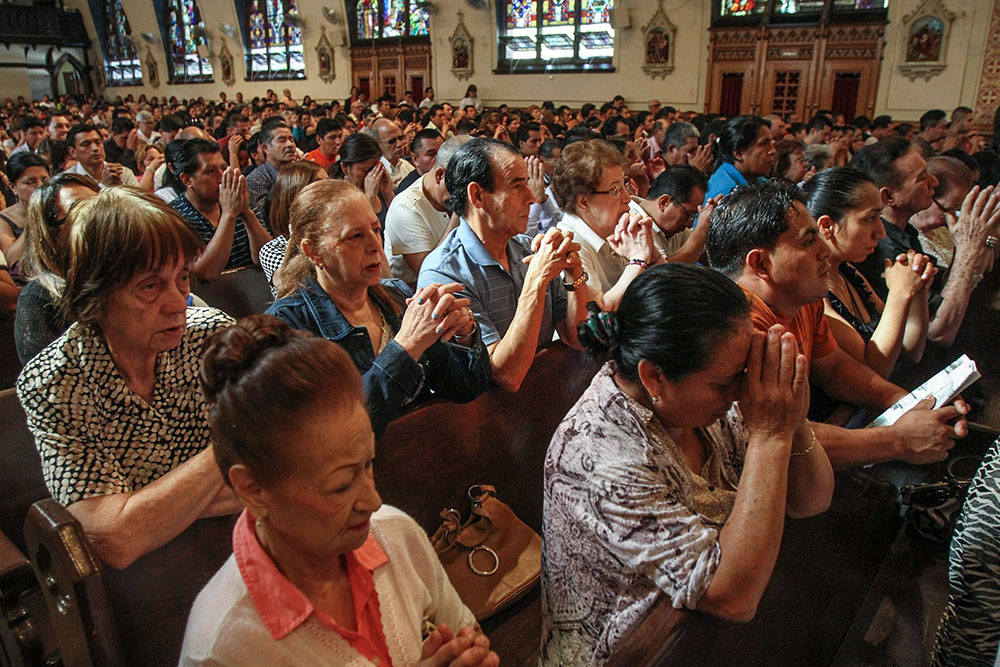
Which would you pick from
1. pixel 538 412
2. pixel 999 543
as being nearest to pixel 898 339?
pixel 999 543

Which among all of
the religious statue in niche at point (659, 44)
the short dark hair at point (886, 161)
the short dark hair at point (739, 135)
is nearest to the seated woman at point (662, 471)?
the short dark hair at point (886, 161)

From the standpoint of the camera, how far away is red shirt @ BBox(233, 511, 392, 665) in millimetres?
1017

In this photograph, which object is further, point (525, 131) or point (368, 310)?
point (525, 131)

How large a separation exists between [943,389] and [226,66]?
23996 mm

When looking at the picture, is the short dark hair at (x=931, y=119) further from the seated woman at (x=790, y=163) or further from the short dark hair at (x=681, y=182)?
the short dark hair at (x=681, y=182)

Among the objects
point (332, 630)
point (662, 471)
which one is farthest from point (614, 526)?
point (332, 630)

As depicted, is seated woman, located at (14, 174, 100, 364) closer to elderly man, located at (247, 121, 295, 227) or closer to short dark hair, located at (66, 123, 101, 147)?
elderly man, located at (247, 121, 295, 227)

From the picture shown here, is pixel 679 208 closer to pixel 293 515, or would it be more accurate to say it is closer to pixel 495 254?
pixel 495 254

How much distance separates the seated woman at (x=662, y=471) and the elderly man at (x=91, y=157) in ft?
16.6

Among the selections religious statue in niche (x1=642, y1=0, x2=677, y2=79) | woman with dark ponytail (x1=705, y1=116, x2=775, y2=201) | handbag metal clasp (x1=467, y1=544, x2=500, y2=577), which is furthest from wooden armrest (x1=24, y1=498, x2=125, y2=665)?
religious statue in niche (x1=642, y1=0, x2=677, y2=79)

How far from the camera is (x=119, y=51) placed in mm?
25375

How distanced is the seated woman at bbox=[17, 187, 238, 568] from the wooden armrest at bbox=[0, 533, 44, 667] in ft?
0.49

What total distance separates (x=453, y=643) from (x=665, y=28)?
15.2 metres

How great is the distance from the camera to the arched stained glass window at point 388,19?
709 inches
